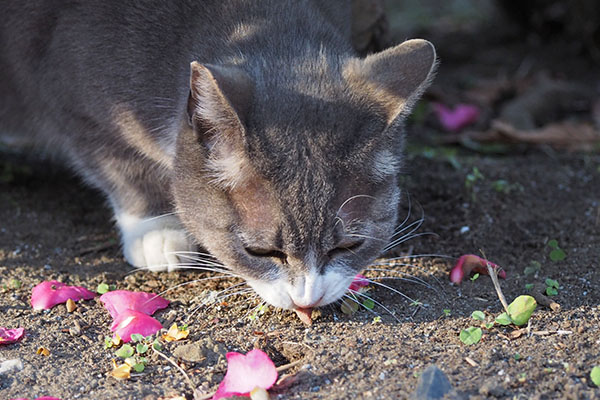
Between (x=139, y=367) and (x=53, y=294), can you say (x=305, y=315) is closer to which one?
(x=139, y=367)

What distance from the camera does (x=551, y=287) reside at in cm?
235

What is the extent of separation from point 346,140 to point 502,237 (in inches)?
36.6

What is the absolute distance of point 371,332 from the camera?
2150 mm

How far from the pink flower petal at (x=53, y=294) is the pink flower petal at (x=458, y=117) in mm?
2260

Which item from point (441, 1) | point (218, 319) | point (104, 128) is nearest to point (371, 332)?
point (218, 319)

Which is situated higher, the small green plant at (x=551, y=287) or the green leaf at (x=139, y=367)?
the green leaf at (x=139, y=367)

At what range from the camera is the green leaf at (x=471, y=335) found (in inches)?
81.0

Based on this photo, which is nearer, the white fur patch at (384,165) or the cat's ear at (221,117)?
the cat's ear at (221,117)

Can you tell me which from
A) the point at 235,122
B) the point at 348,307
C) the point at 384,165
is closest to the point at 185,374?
the point at 348,307

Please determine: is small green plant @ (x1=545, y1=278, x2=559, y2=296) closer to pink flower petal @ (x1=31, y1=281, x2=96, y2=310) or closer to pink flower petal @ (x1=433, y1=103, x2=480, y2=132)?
pink flower petal @ (x1=31, y1=281, x2=96, y2=310)

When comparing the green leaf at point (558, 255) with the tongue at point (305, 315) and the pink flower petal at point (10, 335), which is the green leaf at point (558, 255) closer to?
the tongue at point (305, 315)

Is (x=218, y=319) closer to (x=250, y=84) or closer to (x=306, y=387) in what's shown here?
(x=306, y=387)

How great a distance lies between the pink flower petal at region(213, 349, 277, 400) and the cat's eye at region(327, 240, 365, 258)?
38cm

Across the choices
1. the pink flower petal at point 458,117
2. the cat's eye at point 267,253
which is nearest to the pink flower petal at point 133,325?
the cat's eye at point 267,253
